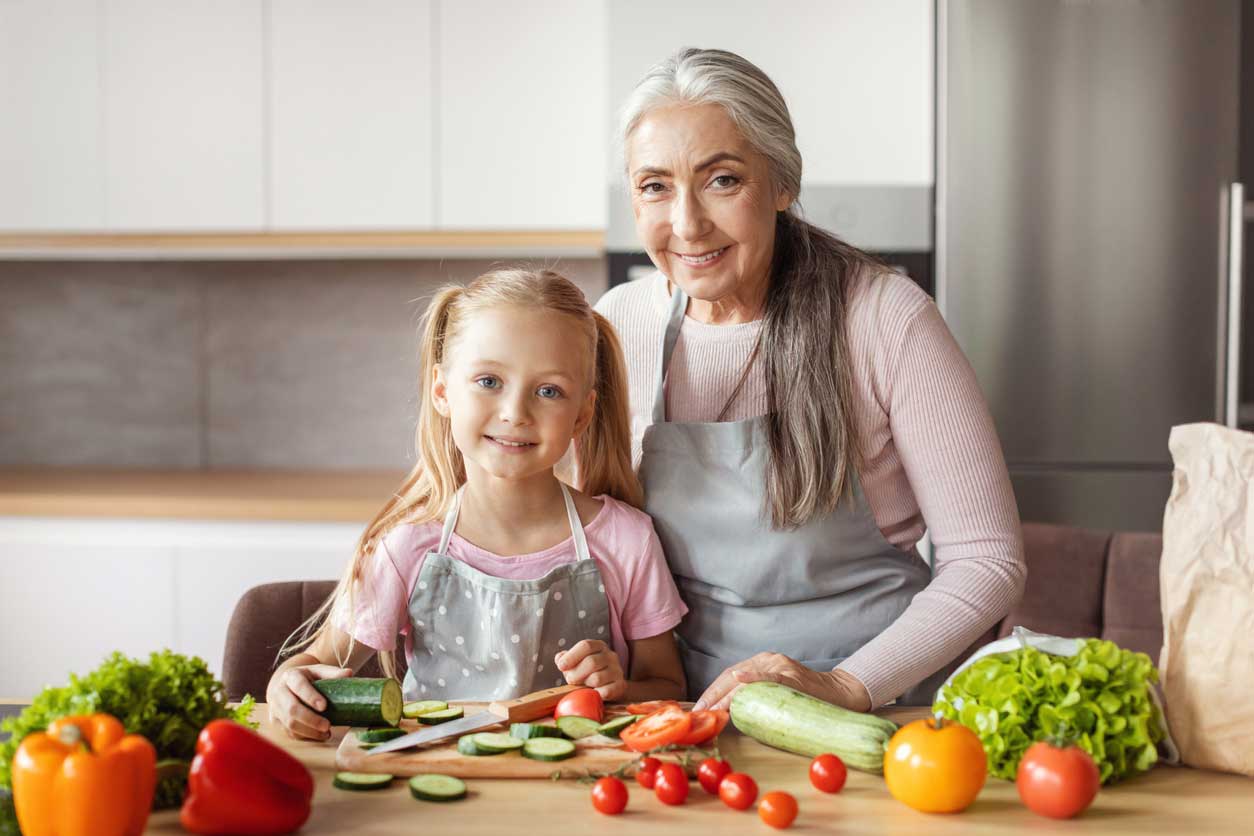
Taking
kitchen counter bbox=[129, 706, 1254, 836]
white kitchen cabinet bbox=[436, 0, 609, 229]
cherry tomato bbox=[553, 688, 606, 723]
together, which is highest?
white kitchen cabinet bbox=[436, 0, 609, 229]

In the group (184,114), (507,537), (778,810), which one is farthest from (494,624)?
(184,114)

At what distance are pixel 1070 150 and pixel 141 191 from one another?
2.28 m

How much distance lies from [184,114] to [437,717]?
242 cm

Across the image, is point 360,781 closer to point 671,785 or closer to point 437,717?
point 437,717

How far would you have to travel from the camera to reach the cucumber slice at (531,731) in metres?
1.14

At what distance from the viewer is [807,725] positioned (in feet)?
3.73

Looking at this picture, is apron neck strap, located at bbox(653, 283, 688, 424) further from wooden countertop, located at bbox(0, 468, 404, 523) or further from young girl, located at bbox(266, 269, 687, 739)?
wooden countertop, located at bbox(0, 468, 404, 523)

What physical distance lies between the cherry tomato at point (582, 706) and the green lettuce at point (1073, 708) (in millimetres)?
347

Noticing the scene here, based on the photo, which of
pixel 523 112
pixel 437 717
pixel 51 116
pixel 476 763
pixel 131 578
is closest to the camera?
pixel 476 763

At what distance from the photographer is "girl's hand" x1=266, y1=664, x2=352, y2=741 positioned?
1192mm

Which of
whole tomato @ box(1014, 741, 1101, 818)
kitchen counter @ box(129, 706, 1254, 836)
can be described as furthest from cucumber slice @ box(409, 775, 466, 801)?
whole tomato @ box(1014, 741, 1101, 818)

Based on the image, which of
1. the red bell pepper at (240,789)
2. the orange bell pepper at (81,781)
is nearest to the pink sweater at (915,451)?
the red bell pepper at (240,789)

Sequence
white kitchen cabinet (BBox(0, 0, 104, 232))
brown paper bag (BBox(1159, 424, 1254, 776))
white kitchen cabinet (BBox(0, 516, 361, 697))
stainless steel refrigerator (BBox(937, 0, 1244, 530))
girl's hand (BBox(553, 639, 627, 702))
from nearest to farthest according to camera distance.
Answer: brown paper bag (BBox(1159, 424, 1254, 776)) < girl's hand (BBox(553, 639, 627, 702)) < stainless steel refrigerator (BBox(937, 0, 1244, 530)) < white kitchen cabinet (BBox(0, 516, 361, 697)) < white kitchen cabinet (BBox(0, 0, 104, 232))

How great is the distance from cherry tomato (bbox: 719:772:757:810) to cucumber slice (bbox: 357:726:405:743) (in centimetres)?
32
